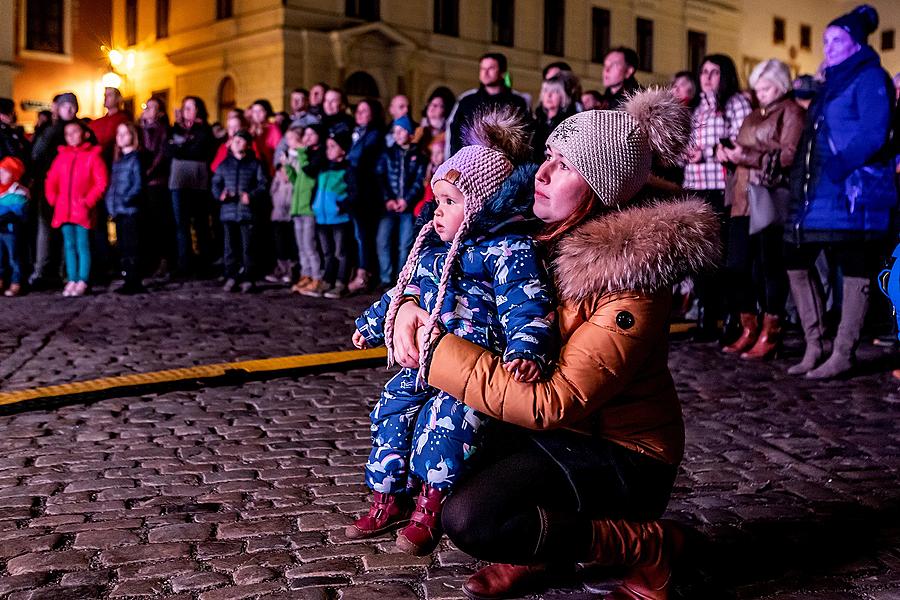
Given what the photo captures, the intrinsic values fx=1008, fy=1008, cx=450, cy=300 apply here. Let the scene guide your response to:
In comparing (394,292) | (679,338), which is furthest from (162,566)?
(679,338)

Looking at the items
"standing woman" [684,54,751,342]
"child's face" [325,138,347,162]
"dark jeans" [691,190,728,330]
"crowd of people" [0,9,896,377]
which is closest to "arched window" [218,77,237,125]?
"crowd of people" [0,9,896,377]

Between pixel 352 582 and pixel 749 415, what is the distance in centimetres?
334

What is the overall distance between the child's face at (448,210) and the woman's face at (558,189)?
301 mm

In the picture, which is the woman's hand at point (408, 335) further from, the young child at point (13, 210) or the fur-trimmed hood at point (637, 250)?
the young child at point (13, 210)

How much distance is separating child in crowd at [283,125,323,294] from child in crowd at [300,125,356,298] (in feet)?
0.35

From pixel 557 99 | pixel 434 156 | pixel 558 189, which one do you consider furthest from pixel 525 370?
pixel 434 156

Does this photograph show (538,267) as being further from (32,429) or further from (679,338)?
(679,338)

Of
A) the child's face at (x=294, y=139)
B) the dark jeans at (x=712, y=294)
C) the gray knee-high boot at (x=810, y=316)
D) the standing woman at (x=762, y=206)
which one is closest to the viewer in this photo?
the gray knee-high boot at (x=810, y=316)

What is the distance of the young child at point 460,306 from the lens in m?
2.91

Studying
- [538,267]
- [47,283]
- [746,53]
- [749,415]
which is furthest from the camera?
[746,53]

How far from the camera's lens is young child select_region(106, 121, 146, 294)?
1191 centimetres

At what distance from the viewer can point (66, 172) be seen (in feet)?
38.4

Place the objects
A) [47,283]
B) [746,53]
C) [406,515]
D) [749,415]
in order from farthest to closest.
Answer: [746,53] → [47,283] → [749,415] → [406,515]

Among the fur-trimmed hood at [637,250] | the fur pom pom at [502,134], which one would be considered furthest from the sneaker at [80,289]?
the fur-trimmed hood at [637,250]
